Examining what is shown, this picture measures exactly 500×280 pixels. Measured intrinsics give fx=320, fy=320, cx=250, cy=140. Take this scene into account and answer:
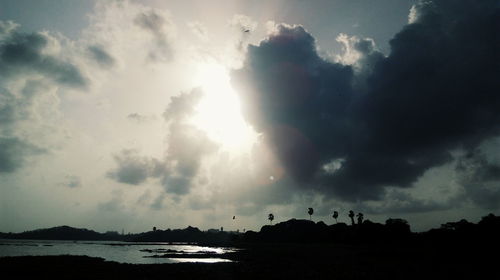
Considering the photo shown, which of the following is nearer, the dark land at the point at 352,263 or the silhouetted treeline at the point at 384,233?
the dark land at the point at 352,263

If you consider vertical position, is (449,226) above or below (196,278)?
above

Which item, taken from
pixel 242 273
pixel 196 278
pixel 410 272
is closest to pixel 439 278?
pixel 410 272

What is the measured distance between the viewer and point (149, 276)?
45.5 m

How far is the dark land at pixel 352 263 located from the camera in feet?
153

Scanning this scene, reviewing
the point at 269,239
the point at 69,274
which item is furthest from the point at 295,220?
the point at 69,274

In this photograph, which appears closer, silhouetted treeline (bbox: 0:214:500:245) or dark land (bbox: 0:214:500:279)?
dark land (bbox: 0:214:500:279)

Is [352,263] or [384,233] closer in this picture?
[352,263]

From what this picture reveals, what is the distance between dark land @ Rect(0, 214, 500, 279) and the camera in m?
46.5

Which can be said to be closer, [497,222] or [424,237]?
[497,222]

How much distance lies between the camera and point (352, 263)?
62688mm

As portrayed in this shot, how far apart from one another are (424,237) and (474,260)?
53216 mm

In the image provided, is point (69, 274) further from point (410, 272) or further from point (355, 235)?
point (355, 235)

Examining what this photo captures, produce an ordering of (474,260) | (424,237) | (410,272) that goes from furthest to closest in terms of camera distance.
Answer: (424,237)
(474,260)
(410,272)

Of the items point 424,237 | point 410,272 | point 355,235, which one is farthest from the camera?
point 355,235
